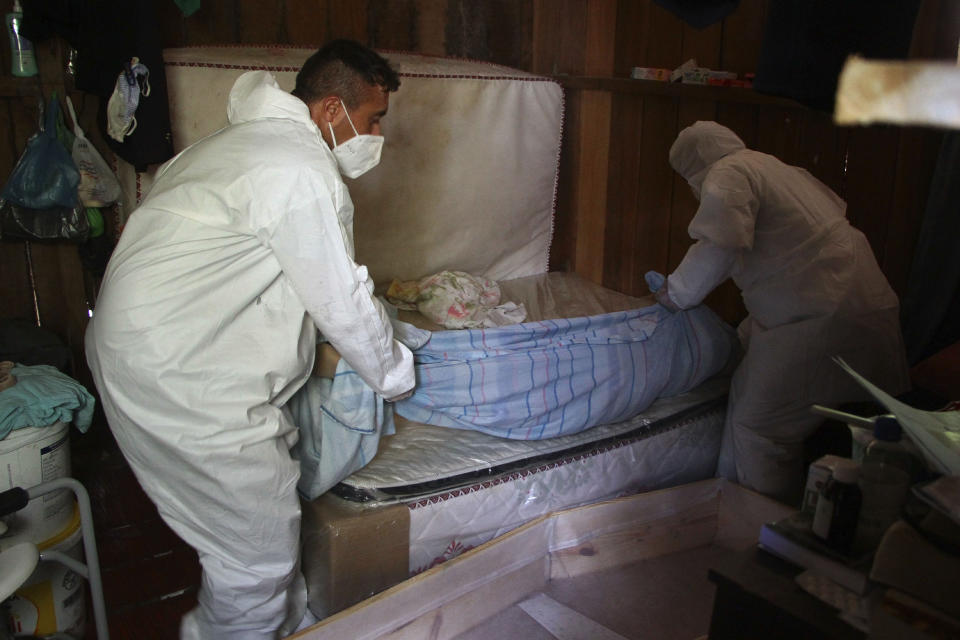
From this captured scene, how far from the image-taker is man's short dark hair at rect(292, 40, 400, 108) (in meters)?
1.66

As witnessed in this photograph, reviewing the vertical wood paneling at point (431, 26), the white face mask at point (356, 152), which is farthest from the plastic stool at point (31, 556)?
the vertical wood paneling at point (431, 26)

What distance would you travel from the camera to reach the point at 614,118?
2.90 meters

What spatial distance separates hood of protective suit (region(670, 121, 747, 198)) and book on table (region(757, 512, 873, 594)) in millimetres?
1427

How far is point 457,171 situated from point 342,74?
1.20 meters

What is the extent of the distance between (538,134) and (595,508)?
1.64 m

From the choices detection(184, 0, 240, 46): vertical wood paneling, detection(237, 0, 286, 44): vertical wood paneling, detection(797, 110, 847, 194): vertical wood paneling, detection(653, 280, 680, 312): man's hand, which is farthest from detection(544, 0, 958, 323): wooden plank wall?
detection(184, 0, 240, 46): vertical wood paneling

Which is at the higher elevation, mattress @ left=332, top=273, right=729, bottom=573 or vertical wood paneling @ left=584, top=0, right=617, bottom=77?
vertical wood paneling @ left=584, top=0, right=617, bottom=77

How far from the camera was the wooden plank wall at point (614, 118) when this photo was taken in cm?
246

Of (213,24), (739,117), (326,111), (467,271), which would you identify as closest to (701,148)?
(739,117)

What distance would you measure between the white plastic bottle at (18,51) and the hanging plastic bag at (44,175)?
0.48ft

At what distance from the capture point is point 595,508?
1.95m

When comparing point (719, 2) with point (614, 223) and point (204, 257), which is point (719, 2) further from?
point (614, 223)

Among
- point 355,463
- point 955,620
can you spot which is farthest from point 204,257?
point 955,620

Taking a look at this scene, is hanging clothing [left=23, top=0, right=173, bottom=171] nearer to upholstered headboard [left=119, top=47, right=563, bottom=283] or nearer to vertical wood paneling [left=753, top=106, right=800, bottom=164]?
upholstered headboard [left=119, top=47, right=563, bottom=283]
